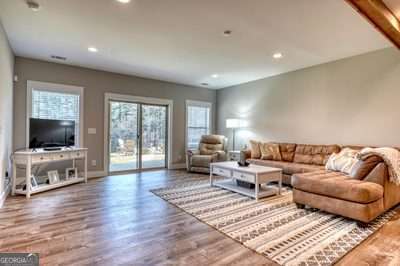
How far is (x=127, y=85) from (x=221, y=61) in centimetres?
263

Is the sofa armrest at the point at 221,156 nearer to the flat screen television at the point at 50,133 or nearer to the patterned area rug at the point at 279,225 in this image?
the patterned area rug at the point at 279,225

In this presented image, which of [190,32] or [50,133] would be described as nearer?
[190,32]

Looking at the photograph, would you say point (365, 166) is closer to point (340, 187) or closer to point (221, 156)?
point (340, 187)

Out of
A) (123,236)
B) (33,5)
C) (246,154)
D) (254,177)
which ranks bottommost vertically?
(123,236)

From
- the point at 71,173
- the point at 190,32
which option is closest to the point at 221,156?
the point at 190,32

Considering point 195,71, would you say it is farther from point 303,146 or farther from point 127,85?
point 303,146

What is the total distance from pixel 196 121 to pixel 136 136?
202 centimetres

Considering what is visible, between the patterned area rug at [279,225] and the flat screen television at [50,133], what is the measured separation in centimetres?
236

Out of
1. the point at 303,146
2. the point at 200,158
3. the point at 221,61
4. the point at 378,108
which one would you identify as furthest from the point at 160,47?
the point at 378,108

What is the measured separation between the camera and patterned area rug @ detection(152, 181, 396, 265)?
208cm

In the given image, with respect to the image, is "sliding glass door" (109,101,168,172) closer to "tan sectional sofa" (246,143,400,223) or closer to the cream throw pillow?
"tan sectional sofa" (246,143,400,223)

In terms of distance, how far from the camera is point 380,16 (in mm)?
2471

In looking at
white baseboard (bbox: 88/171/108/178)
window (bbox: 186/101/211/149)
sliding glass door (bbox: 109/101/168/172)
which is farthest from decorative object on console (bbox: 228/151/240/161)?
white baseboard (bbox: 88/171/108/178)

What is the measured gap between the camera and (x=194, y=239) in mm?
2320
